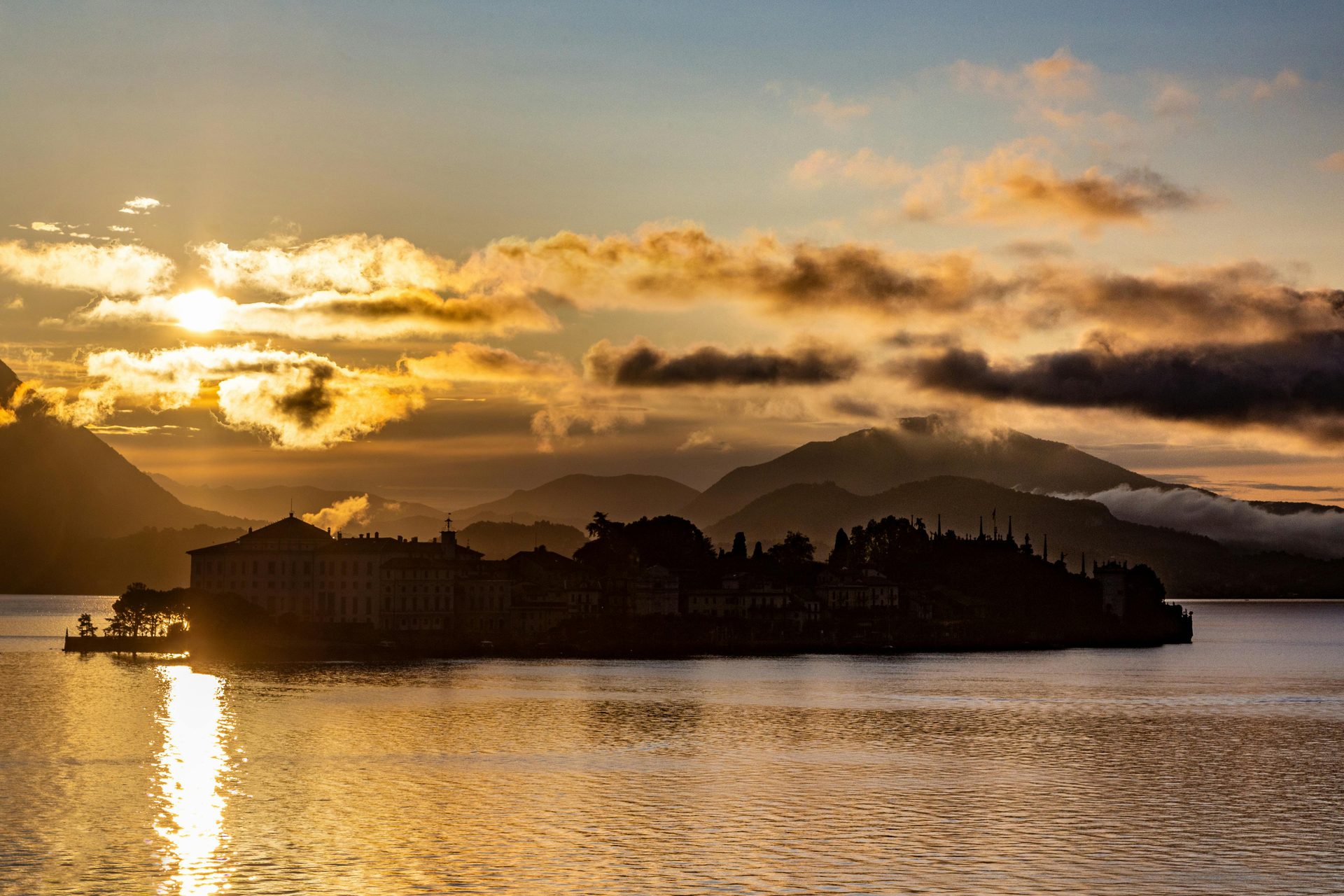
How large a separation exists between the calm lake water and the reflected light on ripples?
0.23 m

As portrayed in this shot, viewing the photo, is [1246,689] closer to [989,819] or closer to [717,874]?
[989,819]

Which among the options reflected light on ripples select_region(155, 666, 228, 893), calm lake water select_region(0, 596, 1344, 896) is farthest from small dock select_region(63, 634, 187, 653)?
reflected light on ripples select_region(155, 666, 228, 893)

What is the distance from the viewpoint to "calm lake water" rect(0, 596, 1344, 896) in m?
48.3

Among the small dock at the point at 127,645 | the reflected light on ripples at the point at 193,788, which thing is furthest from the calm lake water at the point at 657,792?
the small dock at the point at 127,645

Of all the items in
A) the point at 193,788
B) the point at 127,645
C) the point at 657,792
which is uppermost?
the point at 127,645

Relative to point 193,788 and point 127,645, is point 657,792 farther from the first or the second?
point 127,645

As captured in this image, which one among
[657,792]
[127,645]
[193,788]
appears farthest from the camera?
[127,645]

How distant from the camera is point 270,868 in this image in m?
48.6

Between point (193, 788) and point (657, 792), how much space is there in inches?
869

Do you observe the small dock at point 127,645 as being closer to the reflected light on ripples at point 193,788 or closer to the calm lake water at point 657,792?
the calm lake water at point 657,792

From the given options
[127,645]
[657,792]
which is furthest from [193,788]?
[127,645]

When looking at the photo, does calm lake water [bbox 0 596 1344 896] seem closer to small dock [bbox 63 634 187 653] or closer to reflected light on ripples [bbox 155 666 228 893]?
reflected light on ripples [bbox 155 666 228 893]

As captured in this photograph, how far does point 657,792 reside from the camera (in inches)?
2638

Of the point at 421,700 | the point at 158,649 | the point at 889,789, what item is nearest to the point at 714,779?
the point at 889,789
